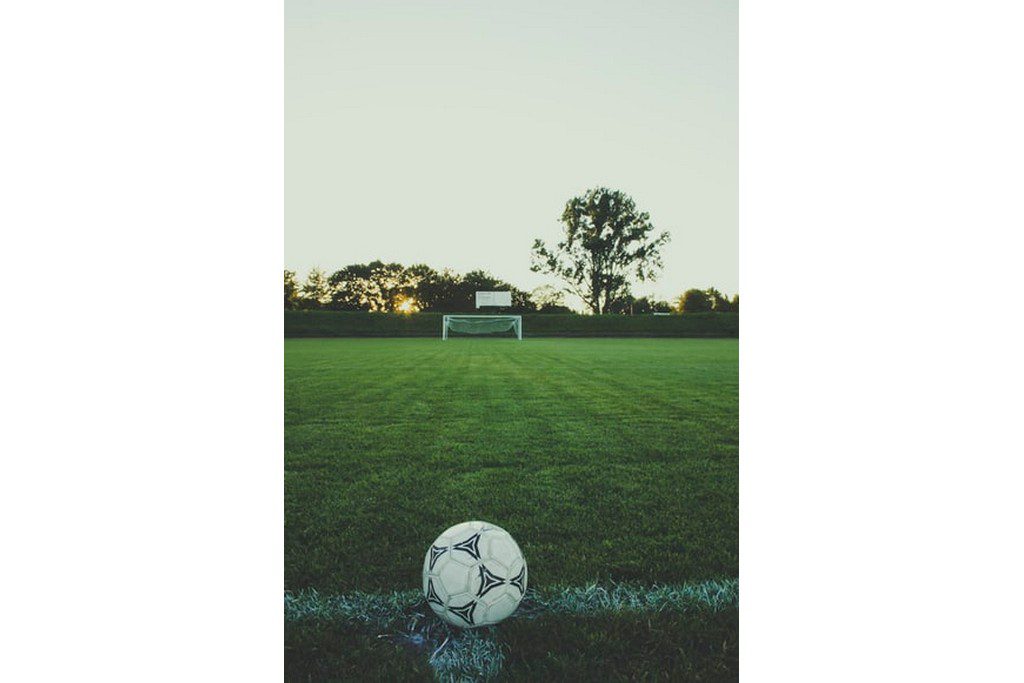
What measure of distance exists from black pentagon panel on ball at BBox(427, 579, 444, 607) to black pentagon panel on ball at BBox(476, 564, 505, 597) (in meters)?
0.11

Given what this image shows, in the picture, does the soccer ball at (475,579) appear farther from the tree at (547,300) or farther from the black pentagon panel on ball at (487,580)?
the tree at (547,300)

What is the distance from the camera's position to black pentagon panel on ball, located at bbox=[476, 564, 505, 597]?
1.59 meters

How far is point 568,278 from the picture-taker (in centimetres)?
2073

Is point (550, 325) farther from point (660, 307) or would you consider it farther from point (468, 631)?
point (468, 631)

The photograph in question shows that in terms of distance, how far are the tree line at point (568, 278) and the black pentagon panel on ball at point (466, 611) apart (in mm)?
18189

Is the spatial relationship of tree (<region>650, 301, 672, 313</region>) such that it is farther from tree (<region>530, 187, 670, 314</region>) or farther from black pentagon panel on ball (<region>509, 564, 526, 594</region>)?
black pentagon panel on ball (<region>509, 564, 526, 594</region>)

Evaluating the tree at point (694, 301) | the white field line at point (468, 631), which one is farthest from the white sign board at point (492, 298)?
the white field line at point (468, 631)

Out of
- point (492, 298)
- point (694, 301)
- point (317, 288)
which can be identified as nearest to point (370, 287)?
point (317, 288)

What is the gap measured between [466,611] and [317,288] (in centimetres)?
2680

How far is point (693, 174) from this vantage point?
16.3ft

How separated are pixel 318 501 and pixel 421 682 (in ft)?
5.03

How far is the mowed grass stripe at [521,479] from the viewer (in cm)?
213

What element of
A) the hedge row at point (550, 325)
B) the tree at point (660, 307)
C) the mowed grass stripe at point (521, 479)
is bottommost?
the mowed grass stripe at point (521, 479)
